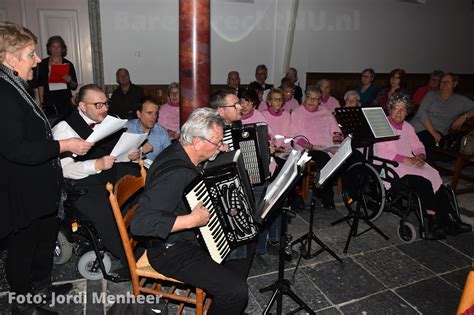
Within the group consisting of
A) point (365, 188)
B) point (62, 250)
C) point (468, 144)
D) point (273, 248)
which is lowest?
point (273, 248)

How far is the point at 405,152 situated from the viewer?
382 centimetres

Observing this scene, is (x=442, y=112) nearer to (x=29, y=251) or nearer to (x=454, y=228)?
(x=454, y=228)

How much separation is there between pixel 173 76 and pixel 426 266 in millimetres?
5779

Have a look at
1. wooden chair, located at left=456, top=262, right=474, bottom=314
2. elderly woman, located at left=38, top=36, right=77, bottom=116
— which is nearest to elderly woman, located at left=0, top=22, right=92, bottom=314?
wooden chair, located at left=456, top=262, right=474, bottom=314

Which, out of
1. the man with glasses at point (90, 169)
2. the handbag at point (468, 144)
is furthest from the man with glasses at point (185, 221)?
the handbag at point (468, 144)

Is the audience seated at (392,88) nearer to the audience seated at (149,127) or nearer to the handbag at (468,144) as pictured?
the handbag at (468,144)

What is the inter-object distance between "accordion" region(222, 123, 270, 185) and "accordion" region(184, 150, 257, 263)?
791 mm

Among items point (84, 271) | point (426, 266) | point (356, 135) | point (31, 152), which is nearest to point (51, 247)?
point (84, 271)

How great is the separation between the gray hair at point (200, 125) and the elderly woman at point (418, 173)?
2.29 m

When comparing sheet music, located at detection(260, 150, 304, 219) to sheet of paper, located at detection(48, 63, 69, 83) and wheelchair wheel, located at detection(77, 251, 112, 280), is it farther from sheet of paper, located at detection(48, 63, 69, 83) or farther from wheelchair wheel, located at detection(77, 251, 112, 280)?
sheet of paper, located at detection(48, 63, 69, 83)

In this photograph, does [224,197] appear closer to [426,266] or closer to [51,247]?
[51,247]

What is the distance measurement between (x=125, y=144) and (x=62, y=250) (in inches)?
43.8

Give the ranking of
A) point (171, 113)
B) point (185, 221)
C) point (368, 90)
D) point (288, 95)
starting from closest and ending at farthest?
point (185, 221) < point (171, 113) < point (288, 95) < point (368, 90)

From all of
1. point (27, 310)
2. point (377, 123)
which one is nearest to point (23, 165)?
point (27, 310)
